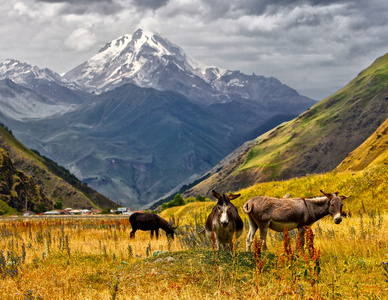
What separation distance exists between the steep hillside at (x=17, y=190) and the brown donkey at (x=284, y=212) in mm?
153236

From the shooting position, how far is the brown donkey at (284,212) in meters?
14.8

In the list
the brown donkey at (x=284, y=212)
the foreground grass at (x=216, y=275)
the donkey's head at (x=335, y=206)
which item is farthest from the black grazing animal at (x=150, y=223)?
the donkey's head at (x=335, y=206)

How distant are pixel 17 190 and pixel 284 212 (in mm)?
173370

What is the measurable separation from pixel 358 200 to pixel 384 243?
50.5 feet

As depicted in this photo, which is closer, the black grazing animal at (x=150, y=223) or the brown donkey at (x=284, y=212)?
the brown donkey at (x=284, y=212)

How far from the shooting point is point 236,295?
8.84 metres

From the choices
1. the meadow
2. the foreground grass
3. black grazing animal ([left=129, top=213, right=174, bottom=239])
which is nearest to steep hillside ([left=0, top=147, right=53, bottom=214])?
black grazing animal ([left=129, top=213, right=174, bottom=239])

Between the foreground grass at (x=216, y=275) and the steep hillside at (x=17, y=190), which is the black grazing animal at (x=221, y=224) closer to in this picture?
the foreground grass at (x=216, y=275)

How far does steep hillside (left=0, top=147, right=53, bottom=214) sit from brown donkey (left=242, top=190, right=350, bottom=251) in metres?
153

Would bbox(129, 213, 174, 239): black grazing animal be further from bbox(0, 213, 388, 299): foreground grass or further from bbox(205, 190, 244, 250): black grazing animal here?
bbox(205, 190, 244, 250): black grazing animal

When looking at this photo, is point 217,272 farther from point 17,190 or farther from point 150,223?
point 17,190

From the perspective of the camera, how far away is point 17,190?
559ft

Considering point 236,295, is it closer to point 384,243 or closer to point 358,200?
point 384,243

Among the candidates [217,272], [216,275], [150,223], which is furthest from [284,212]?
[150,223]
